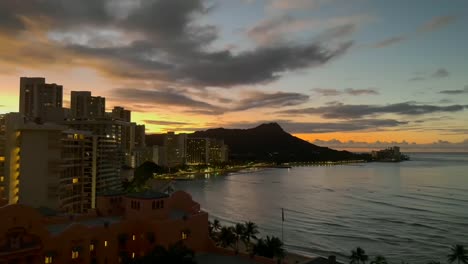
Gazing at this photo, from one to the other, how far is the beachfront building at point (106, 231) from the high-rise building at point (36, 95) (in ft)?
457

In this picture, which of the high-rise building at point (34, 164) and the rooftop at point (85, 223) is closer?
the rooftop at point (85, 223)

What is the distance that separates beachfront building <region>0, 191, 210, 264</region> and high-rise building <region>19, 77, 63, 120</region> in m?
139

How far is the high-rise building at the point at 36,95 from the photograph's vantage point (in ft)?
542

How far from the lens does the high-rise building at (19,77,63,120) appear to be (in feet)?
542

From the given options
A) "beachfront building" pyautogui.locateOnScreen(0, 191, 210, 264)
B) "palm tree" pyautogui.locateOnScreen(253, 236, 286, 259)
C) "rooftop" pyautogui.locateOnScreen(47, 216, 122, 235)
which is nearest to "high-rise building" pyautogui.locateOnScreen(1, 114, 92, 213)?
"beachfront building" pyautogui.locateOnScreen(0, 191, 210, 264)

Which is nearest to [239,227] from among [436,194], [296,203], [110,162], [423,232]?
[423,232]

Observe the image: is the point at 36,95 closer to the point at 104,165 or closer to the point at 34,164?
the point at 104,165

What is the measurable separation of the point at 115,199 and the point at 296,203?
88042 mm

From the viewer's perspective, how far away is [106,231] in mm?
35469

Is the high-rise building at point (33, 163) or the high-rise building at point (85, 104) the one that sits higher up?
the high-rise building at point (85, 104)

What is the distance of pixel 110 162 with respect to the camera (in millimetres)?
98500

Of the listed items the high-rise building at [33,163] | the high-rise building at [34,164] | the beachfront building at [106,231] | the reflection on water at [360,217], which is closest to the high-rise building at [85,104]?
the reflection on water at [360,217]

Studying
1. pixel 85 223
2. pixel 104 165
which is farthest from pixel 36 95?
pixel 85 223

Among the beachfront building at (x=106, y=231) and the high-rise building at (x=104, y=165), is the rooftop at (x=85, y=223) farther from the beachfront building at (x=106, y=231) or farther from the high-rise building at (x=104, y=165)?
the high-rise building at (x=104, y=165)
